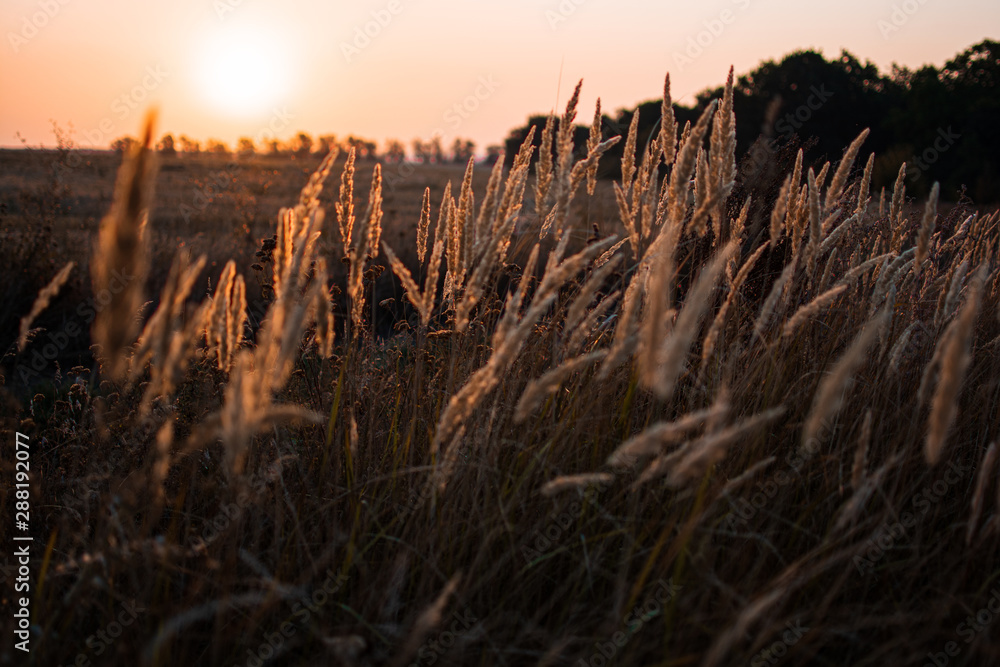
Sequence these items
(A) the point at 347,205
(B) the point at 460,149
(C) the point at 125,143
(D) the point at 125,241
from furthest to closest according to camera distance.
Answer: (B) the point at 460,149 < (C) the point at 125,143 < (A) the point at 347,205 < (D) the point at 125,241

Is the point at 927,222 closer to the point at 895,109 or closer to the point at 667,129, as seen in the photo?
the point at 667,129

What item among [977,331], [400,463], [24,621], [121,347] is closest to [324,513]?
[400,463]

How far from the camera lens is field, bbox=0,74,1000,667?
1.22 meters

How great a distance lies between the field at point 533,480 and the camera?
4.00 feet

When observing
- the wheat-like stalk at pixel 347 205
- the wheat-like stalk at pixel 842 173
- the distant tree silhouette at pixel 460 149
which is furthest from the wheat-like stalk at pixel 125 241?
the distant tree silhouette at pixel 460 149

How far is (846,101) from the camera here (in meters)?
31.5

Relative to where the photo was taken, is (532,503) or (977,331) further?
(977,331)

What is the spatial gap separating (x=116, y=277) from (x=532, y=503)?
115 centimetres

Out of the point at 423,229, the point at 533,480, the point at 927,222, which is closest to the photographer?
the point at 927,222

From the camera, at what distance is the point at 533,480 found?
1.78 m

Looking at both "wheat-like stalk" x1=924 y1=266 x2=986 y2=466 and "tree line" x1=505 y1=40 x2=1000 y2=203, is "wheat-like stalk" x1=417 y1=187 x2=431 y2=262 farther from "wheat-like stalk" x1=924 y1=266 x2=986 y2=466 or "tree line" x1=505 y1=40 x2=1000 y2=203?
"tree line" x1=505 y1=40 x2=1000 y2=203

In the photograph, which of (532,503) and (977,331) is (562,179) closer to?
(532,503)

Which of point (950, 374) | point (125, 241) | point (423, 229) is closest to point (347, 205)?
point (423, 229)

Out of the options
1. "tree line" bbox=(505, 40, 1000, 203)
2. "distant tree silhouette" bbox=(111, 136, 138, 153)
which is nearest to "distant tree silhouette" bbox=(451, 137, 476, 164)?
"tree line" bbox=(505, 40, 1000, 203)
